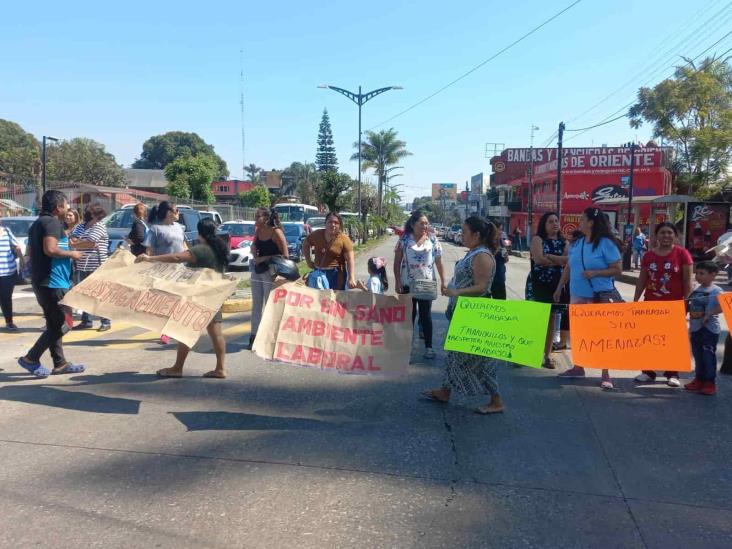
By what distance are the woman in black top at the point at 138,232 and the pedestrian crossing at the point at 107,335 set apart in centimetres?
111

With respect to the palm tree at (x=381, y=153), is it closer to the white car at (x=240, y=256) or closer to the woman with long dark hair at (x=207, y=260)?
the white car at (x=240, y=256)

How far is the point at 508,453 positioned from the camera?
4500 mm

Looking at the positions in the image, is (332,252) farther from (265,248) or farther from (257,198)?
(257,198)

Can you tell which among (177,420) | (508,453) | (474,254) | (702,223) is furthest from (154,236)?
(702,223)

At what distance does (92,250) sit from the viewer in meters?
8.56

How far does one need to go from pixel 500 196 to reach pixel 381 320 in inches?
2873

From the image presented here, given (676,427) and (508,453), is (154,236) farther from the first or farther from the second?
(676,427)

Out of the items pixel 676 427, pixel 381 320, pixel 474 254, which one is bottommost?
pixel 676 427

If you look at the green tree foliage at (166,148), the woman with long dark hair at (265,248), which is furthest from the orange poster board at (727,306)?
the green tree foliage at (166,148)

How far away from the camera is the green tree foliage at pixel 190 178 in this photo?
50.2 metres

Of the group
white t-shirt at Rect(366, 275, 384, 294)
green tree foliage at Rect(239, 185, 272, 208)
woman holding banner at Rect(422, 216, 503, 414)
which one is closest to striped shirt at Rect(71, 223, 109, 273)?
white t-shirt at Rect(366, 275, 384, 294)

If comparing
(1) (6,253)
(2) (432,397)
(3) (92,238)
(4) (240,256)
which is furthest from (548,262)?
(4) (240,256)

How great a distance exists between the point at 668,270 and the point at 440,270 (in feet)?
8.24

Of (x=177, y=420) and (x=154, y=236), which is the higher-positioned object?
(x=154, y=236)
